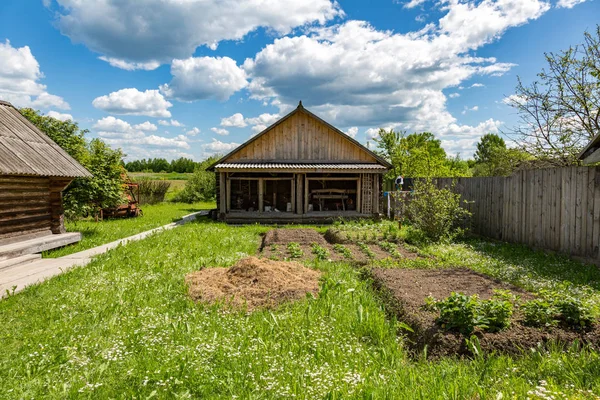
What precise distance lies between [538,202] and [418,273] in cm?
538

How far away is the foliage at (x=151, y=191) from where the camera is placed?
31.7 m

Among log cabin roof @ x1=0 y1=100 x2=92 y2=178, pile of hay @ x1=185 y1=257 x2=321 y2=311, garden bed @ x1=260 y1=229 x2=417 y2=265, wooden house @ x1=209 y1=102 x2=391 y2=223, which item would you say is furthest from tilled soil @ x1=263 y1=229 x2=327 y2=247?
log cabin roof @ x1=0 y1=100 x2=92 y2=178

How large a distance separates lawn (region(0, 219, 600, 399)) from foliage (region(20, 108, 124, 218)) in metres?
8.77

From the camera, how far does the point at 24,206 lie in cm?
1072

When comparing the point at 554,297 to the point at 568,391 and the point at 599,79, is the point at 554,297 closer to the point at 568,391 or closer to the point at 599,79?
the point at 568,391

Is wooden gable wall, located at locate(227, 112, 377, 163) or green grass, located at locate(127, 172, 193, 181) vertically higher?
wooden gable wall, located at locate(227, 112, 377, 163)

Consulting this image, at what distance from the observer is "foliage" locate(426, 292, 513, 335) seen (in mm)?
4207

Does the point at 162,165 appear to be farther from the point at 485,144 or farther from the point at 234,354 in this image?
the point at 234,354

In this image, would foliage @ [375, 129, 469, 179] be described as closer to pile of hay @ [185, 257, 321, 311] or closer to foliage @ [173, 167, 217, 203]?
foliage @ [173, 167, 217, 203]

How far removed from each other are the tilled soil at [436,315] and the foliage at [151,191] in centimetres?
2871

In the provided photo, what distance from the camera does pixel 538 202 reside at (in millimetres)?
10078

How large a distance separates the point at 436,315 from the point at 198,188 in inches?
1339

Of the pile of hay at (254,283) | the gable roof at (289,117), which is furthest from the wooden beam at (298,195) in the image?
the pile of hay at (254,283)

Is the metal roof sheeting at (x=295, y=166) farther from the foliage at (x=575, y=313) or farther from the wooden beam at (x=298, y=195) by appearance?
the foliage at (x=575, y=313)
